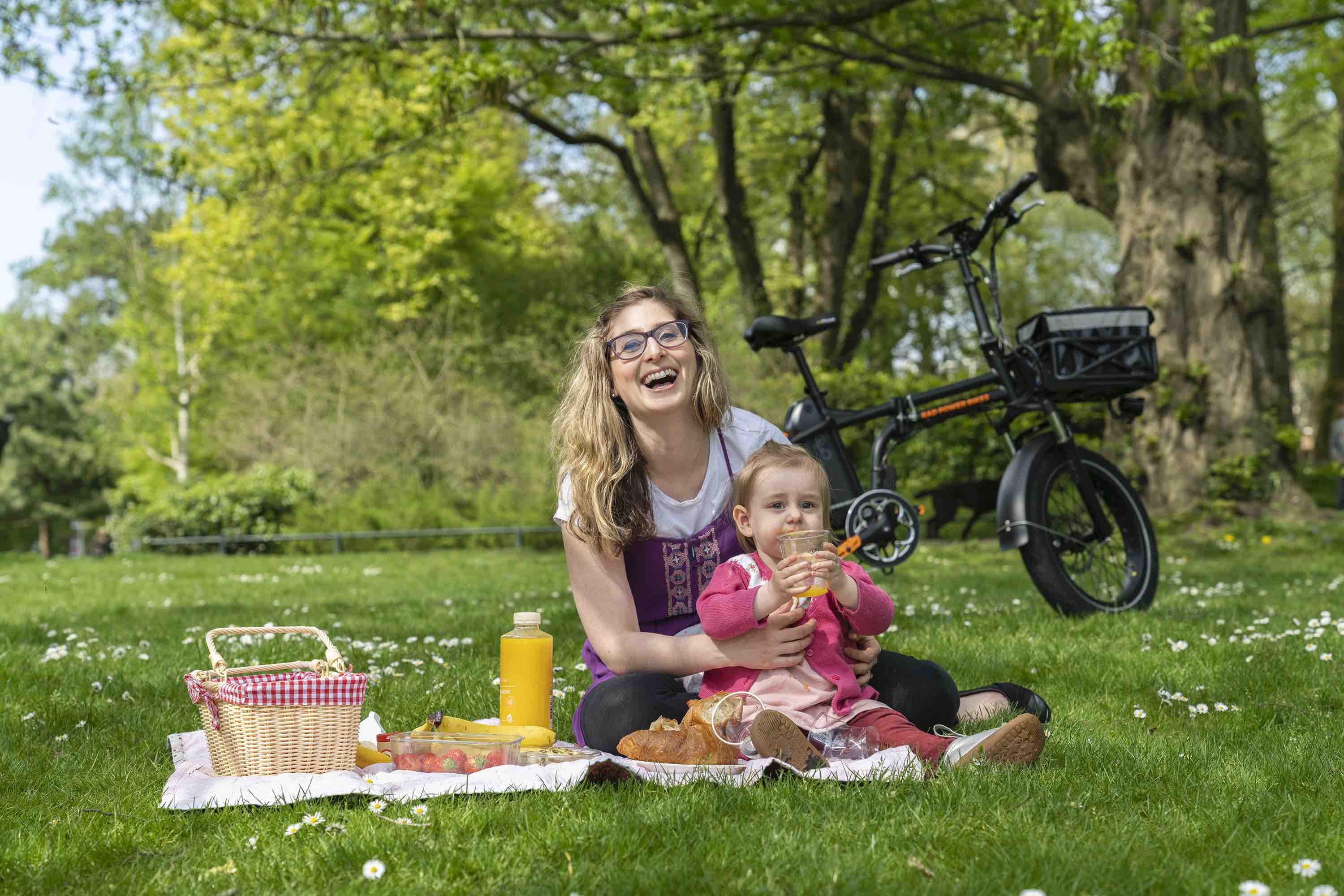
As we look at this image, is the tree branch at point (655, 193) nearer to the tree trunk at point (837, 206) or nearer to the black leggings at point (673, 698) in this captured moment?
the tree trunk at point (837, 206)

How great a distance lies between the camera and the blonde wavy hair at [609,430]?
381 centimetres

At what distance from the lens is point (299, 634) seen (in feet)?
22.8

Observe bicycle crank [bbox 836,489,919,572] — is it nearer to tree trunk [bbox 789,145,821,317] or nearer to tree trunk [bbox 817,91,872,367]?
tree trunk [bbox 817,91,872,367]

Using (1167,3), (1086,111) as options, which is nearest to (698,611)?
(1167,3)

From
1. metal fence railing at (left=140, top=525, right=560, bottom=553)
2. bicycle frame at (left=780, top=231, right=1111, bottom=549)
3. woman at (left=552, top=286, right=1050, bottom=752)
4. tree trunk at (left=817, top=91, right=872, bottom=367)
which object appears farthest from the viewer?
tree trunk at (left=817, top=91, right=872, bottom=367)

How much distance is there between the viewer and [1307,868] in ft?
7.71

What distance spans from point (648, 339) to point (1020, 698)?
1.70 meters

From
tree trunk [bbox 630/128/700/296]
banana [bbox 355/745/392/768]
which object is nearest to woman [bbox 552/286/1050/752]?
banana [bbox 355/745/392/768]

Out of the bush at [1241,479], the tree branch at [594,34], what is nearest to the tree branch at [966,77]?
the tree branch at [594,34]

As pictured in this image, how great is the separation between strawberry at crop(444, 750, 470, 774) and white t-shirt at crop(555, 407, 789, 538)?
0.83 m

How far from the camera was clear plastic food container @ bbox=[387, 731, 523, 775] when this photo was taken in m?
3.36

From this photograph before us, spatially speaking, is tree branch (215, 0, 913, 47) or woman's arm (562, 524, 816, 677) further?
tree branch (215, 0, 913, 47)

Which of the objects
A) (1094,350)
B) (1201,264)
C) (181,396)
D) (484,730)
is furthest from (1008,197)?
(181,396)

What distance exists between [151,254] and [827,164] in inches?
1054
